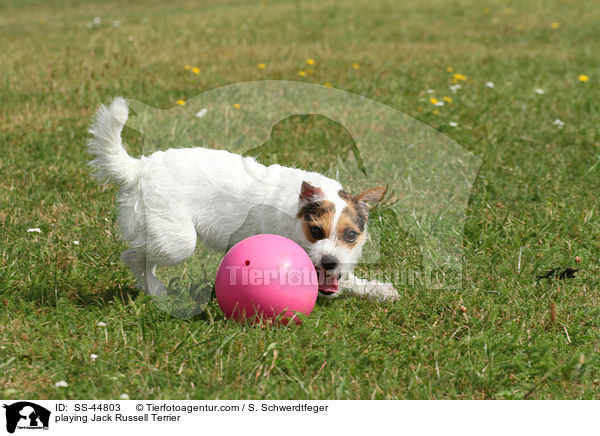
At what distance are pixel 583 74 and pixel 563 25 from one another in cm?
397

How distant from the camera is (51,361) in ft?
11.0

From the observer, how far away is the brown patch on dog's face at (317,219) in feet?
12.5

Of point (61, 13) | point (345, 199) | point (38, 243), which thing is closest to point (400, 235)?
point (345, 199)

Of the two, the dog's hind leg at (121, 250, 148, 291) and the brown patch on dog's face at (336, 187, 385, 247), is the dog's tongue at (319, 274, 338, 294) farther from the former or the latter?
the dog's hind leg at (121, 250, 148, 291)

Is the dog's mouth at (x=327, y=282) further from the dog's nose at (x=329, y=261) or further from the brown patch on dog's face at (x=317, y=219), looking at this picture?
the brown patch on dog's face at (x=317, y=219)

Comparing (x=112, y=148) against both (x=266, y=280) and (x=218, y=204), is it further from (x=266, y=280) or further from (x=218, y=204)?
(x=266, y=280)

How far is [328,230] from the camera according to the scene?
3.81 m

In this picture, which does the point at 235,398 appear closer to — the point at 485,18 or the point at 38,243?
the point at 38,243

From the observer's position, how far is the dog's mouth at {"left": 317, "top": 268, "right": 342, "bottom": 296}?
388cm

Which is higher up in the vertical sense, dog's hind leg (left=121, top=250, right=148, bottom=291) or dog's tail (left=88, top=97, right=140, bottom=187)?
dog's tail (left=88, top=97, right=140, bottom=187)
